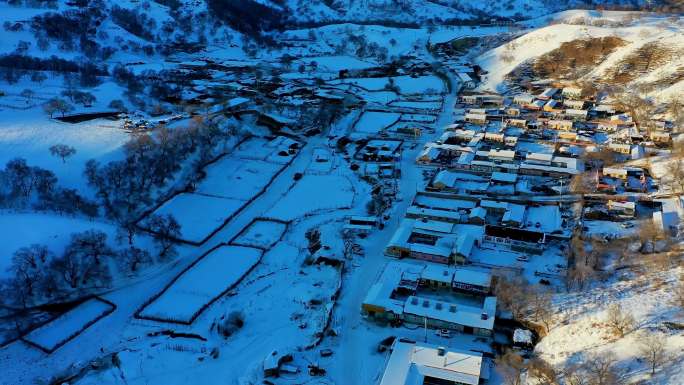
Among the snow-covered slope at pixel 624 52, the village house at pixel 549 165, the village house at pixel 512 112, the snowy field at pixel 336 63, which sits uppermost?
the snow-covered slope at pixel 624 52

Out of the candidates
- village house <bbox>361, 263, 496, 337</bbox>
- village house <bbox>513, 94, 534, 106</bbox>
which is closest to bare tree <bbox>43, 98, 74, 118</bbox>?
village house <bbox>361, 263, 496, 337</bbox>

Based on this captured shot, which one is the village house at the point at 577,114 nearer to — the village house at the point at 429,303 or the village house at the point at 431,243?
the village house at the point at 431,243

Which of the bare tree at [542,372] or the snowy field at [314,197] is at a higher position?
the snowy field at [314,197]


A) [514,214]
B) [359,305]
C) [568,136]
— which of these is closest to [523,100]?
[568,136]

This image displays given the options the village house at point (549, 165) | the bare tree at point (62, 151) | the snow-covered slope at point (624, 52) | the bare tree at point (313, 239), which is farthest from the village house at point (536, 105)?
the bare tree at point (62, 151)

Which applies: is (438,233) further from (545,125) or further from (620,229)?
(545,125)

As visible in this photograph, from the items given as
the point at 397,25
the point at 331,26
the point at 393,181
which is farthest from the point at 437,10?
the point at 393,181

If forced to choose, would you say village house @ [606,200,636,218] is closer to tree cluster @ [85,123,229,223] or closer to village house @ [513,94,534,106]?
village house @ [513,94,534,106]
